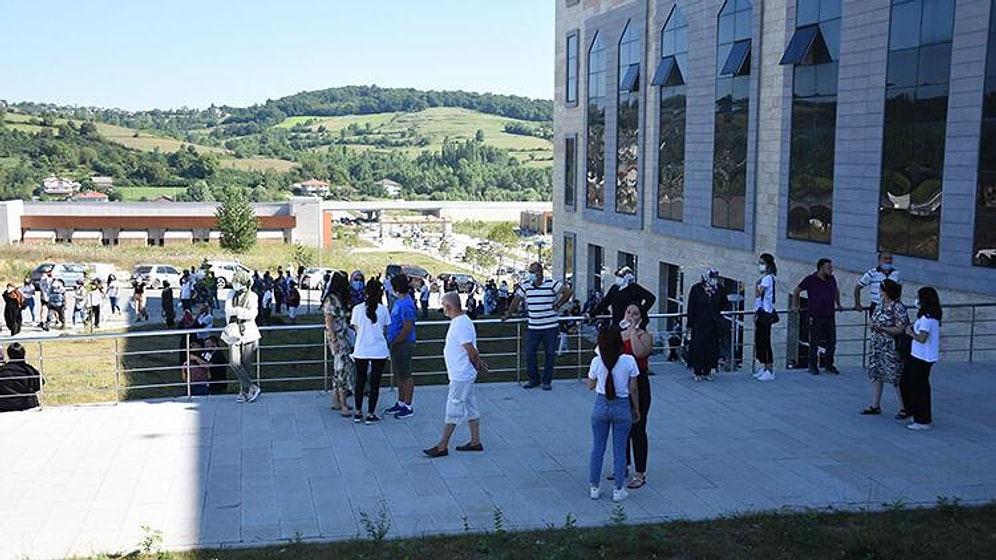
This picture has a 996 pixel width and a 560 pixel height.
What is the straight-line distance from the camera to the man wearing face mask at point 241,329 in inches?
447

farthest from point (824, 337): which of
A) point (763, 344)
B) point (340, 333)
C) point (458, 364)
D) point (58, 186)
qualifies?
point (58, 186)

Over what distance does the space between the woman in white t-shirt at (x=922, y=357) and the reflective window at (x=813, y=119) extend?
10438 mm

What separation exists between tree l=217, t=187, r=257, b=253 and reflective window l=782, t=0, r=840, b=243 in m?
54.5

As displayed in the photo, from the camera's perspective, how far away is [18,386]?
1158cm

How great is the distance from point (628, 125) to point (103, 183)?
4450 inches

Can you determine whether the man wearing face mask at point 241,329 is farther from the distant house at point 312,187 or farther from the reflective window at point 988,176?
the distant house at point 312,187

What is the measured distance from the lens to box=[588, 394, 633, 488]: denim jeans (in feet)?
25.8

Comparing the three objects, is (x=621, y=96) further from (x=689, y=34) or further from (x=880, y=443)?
(x=880, y=443)

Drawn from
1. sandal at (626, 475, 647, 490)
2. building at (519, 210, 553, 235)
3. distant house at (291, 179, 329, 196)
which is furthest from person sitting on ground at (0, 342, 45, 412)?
distant house at (291, 179, 329, 196)

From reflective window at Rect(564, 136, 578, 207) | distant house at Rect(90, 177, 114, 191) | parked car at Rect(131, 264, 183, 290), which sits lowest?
parked car at Rect(131, 264, 183, 290)

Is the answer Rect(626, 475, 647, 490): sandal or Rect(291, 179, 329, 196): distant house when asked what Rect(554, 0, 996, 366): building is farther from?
Rect(291, 179, 329, 196): distant house

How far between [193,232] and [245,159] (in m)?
101

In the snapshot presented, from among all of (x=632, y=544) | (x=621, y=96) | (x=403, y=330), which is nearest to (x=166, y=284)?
(x=621, y=96)

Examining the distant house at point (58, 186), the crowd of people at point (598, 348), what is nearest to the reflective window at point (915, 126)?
the crowd of people at point (598, 348)
